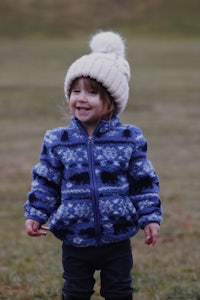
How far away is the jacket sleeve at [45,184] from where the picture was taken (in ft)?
14.1

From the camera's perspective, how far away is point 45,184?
4.36 meters

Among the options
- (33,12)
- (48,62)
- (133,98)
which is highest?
(33,12)

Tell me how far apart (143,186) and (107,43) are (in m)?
0.93

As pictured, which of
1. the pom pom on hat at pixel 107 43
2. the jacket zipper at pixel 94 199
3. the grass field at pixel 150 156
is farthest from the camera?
the grass field at pixel 150 156

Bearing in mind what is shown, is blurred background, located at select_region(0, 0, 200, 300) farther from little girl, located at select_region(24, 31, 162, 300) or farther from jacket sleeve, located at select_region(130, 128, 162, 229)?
jacket sleeve, located at select_region(130, 128, 162, 229)

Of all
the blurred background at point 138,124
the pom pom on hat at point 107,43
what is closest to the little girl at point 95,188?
the pom pom on hat at point 107,43

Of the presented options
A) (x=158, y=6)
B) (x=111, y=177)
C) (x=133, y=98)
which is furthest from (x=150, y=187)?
(x=158, y=6)

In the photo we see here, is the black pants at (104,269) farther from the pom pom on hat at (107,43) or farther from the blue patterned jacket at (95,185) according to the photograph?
the pom pom on hat at (107,43)

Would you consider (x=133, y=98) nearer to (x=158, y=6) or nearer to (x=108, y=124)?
(x=108, y=124)

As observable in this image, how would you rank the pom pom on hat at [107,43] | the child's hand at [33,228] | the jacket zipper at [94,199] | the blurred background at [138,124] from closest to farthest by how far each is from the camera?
the jacket zipper at [94,199]
the child's hand at [33,228]
the pom pom on hat at [107,43]
the blurred background at [138,124]

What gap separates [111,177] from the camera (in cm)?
424

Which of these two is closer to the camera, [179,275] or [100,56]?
[100,56]

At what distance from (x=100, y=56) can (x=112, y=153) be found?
2.06ft

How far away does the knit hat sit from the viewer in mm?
4371
